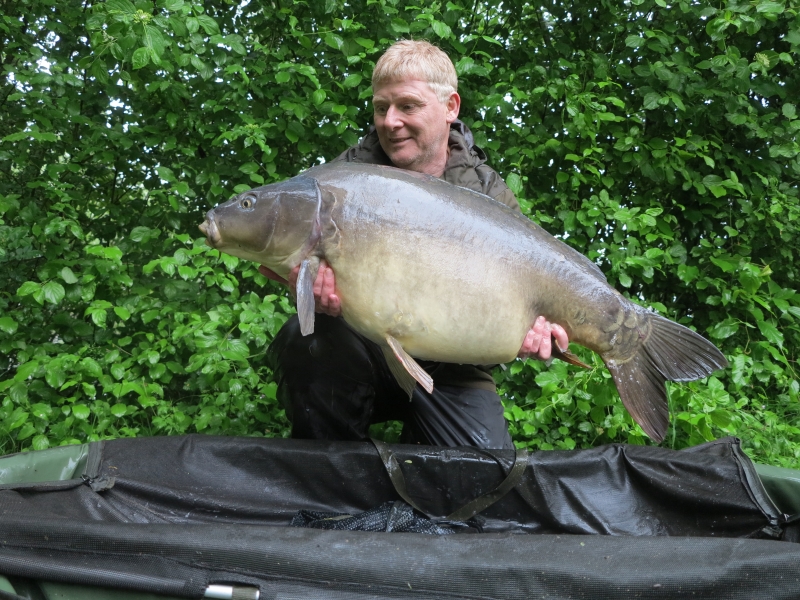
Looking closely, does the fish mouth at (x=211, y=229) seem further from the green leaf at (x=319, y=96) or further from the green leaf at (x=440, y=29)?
the green leaf at (x=440, y=29)

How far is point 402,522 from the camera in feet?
5.62

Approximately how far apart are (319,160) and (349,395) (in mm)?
1319

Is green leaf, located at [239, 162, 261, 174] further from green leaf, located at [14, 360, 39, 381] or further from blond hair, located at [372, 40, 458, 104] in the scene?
green leaf, located at [14, 360, 39, 381]

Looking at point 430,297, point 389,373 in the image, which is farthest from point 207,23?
point 430,297

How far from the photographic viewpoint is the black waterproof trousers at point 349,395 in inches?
76.0

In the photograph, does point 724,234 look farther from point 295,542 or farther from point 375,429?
point 295,542

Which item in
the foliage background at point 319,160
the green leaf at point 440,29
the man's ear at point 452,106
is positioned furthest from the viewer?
the green leaf at point 440,29

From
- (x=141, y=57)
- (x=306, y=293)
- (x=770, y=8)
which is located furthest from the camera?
(x=770, y=8)

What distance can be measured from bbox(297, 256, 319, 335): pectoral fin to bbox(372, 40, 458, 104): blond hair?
71cm

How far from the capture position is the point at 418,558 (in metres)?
1.09

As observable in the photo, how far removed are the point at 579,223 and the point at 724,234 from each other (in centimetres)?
77

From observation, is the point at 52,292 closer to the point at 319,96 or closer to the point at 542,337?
the point at 319,96

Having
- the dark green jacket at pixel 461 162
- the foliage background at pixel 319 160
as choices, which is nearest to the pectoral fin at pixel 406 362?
the dark green jacket at pixel 461 162

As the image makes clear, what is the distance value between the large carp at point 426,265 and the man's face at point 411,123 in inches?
17.3
